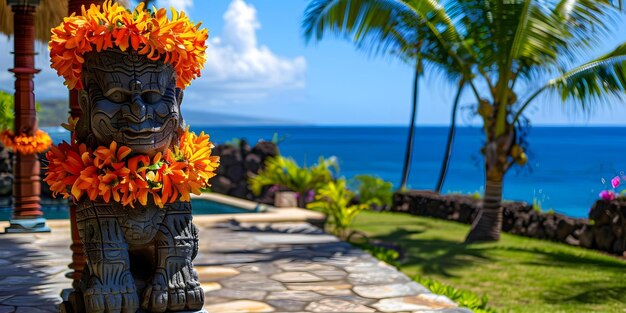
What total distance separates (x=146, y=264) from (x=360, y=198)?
33.8 feet

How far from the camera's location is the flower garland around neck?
388cm

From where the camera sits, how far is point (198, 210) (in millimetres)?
13820

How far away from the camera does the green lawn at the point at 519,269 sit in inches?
268

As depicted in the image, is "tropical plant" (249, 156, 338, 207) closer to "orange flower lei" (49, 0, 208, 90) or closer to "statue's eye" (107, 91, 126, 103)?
"orange flower lei" (49, 0, 208, 90)

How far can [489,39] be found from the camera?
9469 millimetres

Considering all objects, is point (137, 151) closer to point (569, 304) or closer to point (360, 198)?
point (569, 304)

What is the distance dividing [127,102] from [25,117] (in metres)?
6.01

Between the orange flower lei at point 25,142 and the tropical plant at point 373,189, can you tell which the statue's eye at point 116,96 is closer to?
the orange flower lei at point 25,142

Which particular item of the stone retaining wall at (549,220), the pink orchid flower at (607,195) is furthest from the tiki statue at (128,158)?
the pink orchid flower at (607,195)

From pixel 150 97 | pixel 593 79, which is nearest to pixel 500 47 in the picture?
pixel 593 79

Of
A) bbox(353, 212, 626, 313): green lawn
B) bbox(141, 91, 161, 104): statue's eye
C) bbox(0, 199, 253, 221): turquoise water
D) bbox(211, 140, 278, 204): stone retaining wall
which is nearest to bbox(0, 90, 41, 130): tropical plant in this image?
bbox(0, 199, 253, 221): turquoise water

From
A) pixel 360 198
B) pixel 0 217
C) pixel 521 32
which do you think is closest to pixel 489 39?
pixel 521 32

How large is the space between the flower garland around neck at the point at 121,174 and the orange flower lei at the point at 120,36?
46 centimetres

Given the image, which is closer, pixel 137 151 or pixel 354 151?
pixel 137 151
